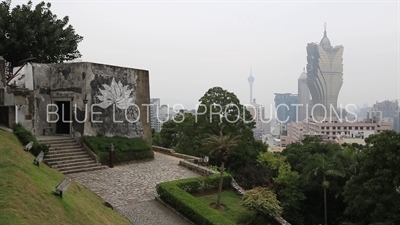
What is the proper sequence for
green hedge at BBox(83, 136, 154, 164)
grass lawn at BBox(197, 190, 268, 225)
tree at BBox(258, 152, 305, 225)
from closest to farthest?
grass lawn at BBox(197, 190, 268, 225) < green hedge at BBox(83, 136, 154, 164) < tree at BBox(258, 152, 305, 225)

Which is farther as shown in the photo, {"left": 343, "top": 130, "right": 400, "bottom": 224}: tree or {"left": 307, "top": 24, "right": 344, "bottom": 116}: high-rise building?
{"left": 307, "top": 24, "right": 344, "bottom": 116}: high-rise building

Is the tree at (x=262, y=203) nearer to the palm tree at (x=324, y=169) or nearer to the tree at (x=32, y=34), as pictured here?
the palm tree at (x=324, y=169)

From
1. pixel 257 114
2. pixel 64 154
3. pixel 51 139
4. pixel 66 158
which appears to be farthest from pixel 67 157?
pixel 257 114

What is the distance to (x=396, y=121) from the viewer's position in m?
94.3

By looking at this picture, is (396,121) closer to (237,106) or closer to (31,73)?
(237,106)

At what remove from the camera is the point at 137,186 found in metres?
11.5

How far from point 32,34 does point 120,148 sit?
1030 centimetres

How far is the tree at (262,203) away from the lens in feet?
33.1

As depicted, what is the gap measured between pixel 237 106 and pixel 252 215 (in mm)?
11646

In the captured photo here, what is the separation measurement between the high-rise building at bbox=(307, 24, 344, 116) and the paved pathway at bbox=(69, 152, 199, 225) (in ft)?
382

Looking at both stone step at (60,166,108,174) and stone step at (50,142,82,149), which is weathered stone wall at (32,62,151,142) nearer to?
stone step at (50,142,82,149)

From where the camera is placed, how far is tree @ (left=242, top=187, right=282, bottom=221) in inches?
397

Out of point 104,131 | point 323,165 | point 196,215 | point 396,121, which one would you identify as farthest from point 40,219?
point 396,121

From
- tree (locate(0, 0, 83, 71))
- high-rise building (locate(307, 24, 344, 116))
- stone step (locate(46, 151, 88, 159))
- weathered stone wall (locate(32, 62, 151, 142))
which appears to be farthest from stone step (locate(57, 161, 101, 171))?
high-rise building (locate(307, 24, 344, 116))
